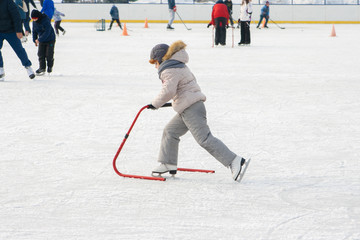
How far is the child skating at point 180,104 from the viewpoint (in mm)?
3586

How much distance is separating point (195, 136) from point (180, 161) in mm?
658

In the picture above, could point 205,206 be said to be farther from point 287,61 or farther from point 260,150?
point 287,61

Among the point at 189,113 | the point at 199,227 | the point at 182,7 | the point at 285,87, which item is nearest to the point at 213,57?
the point at 285,87

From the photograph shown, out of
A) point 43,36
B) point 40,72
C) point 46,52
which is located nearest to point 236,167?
point 43,36

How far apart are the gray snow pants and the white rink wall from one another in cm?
2587

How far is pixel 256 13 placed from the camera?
29.4m

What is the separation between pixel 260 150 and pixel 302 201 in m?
1.26

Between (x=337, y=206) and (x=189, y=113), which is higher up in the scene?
(x=189, y=113)

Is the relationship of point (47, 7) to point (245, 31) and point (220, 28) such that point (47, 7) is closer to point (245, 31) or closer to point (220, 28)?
point (220, 28)

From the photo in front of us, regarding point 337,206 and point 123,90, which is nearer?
point 337,206

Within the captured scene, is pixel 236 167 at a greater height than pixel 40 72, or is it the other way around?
pixel 236 167

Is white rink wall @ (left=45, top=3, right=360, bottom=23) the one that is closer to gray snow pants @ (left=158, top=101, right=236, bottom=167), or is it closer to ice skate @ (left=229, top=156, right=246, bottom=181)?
gray snow pants @ (left=158, top=101, right=236, bottom=167)

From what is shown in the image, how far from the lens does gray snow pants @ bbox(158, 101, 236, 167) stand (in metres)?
3.69

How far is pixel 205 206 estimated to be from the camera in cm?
331
